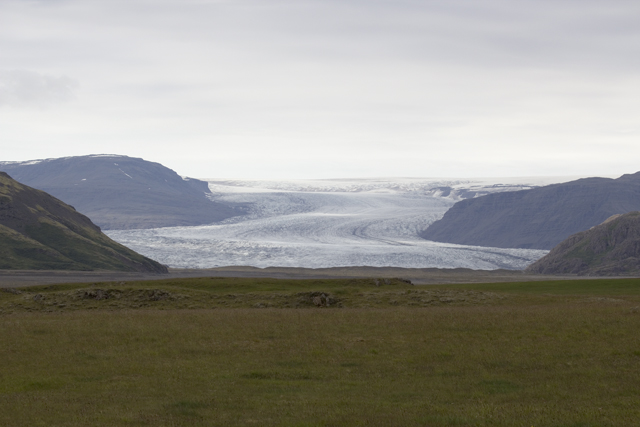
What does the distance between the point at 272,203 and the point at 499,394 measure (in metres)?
159

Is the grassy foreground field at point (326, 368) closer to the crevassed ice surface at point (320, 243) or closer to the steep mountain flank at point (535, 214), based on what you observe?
the crevassed ice surface at point (320, 243)

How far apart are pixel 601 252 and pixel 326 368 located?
3636 inches

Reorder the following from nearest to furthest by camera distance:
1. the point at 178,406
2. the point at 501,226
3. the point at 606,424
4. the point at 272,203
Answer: the point at 606,424 → the point at 178,406 → the point at 272,203 → the point at 501,226

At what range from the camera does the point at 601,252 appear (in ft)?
317

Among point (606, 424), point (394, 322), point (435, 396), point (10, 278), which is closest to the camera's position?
point (606, 424)

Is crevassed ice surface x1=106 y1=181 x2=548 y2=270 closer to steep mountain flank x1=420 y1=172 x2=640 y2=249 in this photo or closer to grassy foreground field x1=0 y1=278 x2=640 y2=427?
steep mountain flank x1=420 y1=172 x2=640 y2=249

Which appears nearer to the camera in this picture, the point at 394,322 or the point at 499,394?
the point at 499,394

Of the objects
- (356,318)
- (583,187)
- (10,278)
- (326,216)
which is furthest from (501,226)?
(356,318)

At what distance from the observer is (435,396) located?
13.0 meters

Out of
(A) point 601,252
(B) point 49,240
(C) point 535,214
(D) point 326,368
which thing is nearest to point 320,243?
(A) point 601,252

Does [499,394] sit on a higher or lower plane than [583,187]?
lower

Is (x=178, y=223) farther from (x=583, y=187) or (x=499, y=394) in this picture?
(x=499, y=394)

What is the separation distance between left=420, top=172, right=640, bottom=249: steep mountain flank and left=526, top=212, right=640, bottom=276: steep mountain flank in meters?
66.8

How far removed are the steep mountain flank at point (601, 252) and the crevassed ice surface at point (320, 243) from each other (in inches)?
483
